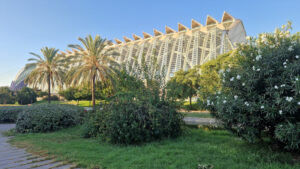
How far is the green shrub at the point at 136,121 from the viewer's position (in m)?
5.77

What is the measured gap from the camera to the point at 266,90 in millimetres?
4398

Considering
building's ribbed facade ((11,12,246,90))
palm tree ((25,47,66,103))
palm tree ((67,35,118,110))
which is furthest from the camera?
building's ribbed facade ((11,12,246,90))

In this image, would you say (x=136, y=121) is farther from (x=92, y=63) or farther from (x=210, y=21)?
(x=210, y=21)

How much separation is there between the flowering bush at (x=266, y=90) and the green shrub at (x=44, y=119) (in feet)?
23.5

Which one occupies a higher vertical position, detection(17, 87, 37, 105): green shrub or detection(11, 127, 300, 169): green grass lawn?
detection(17, 87, 37, 105): green shrub

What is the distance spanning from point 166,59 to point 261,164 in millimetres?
38326

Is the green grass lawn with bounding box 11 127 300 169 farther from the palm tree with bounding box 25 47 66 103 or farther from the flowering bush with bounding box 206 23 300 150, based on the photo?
the palm tree with bounding box 25 47 66 103

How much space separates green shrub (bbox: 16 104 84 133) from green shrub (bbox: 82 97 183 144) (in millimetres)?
3039

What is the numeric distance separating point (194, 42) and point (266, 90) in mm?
36931

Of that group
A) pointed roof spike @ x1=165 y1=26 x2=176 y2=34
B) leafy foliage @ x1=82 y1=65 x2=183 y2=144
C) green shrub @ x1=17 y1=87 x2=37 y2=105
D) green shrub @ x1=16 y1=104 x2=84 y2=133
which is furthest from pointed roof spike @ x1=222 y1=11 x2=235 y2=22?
green shrub @ x1=17 y1=87 x2=37 y2=105

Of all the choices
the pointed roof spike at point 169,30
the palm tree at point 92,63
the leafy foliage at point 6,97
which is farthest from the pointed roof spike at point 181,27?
the leafy foliage at point 6,97

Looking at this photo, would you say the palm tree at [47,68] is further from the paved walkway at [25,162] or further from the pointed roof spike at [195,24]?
the pointed roof spike at [195,24]

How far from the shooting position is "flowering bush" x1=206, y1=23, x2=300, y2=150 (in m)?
3.93

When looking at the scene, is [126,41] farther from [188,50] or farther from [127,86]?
[127,86]
